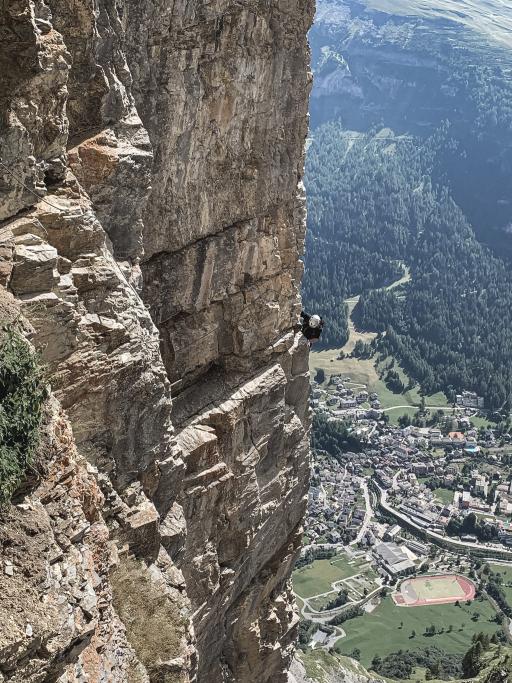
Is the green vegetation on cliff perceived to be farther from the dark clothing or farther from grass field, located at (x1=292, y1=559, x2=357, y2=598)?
grass field, located at (x1=292, y1=559, x2=357, y2=598)

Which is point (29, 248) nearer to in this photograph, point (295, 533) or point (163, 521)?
point (163, 521)

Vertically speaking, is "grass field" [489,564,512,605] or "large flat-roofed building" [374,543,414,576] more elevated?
"grass field" [489,564,512,605]

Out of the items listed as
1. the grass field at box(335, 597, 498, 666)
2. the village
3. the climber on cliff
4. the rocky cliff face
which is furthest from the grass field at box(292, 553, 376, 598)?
the climber on cliff

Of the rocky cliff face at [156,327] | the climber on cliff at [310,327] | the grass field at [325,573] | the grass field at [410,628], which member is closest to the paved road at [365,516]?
the grass field at [325,573]

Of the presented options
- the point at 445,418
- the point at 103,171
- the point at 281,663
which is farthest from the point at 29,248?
the point at 445,418

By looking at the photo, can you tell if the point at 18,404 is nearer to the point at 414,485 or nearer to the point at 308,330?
the point at 308,330
